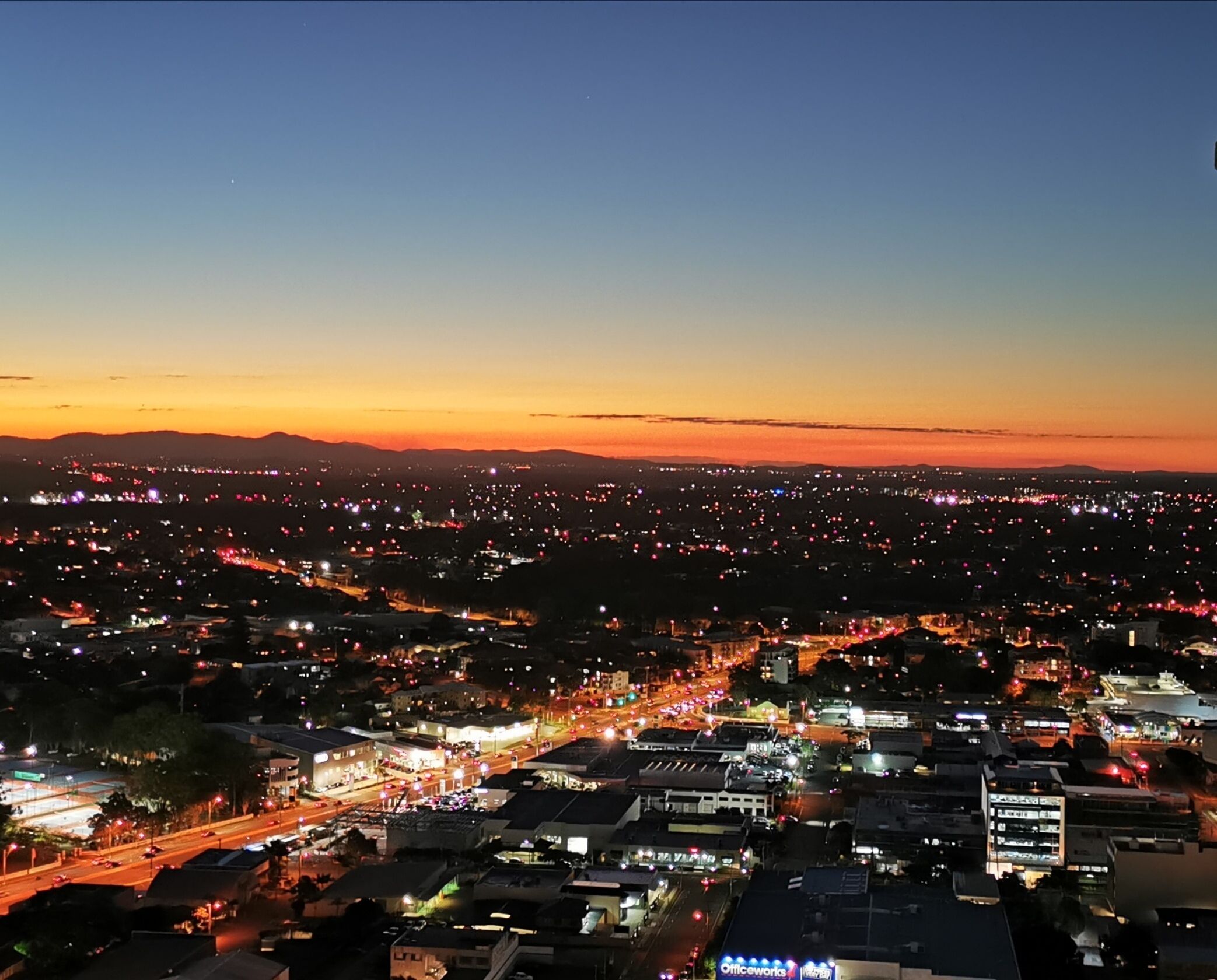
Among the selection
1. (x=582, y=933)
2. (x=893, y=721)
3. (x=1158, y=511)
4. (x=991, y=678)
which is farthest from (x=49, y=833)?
(x=1158, y=511)

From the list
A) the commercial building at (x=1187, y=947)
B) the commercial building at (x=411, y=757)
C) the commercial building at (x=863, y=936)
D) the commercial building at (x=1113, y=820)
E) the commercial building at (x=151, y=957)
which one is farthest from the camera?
the commercial building at (x=411, y=757)

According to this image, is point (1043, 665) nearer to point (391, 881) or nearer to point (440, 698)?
point (440, 698)

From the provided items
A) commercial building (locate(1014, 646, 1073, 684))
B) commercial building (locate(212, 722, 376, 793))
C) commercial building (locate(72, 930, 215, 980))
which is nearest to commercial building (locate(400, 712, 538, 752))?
commercial building (locate(212, 722, 376, 793))

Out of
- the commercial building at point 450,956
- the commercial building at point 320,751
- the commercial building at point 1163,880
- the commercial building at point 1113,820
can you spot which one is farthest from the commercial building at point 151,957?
the commercial building at point 1113,820

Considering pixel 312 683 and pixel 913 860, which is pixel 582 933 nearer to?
pixel 913 860

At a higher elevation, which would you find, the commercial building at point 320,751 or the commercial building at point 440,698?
the commercial building at point 320,751

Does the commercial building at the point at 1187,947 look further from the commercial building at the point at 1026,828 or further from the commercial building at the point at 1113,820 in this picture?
the commercial building at the point at 1026,828

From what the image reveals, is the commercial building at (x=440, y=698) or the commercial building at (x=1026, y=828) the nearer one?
the commercial building at (x=1026, y=828)
